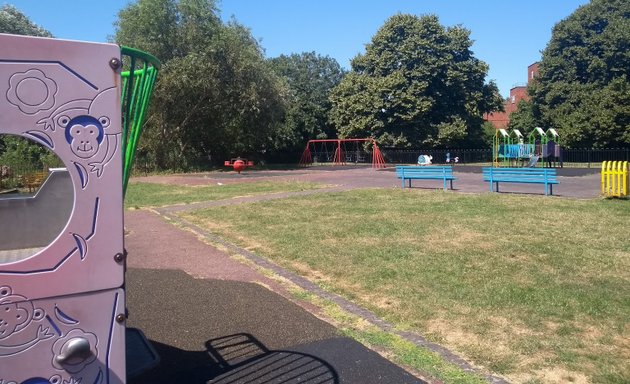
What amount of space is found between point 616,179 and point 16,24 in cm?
4342

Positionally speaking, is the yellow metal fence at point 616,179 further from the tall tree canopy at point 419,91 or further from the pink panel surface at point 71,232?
the tall tree canopy at point 419,91

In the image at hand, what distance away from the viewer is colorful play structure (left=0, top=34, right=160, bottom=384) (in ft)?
8.38

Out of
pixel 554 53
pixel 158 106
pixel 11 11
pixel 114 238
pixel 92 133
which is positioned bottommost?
pixel 114 238

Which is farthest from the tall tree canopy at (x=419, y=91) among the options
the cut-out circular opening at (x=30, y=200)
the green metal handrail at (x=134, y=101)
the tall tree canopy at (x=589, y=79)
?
the cut-out circular opening at (x=30, y=200)

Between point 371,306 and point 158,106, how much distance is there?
30.6 metres

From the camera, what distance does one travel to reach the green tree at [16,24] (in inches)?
1619

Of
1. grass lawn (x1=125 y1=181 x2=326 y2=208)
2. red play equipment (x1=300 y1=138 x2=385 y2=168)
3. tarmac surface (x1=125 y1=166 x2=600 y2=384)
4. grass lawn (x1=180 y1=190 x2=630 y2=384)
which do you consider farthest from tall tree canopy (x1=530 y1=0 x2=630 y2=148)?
tarmac surface (x1=125 y1=166 x2=600 y2=384)

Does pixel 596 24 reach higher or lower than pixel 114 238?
higher

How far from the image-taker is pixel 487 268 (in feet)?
23.3

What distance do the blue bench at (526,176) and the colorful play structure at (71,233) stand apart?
541 inches

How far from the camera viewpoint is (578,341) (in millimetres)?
4676

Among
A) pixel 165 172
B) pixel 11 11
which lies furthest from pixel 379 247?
pixel 11 11

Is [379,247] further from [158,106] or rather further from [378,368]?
[158,106]

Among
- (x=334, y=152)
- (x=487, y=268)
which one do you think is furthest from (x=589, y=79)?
(x=487, y=268)
